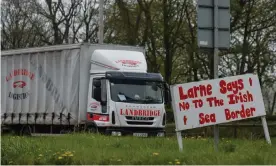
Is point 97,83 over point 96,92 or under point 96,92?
over

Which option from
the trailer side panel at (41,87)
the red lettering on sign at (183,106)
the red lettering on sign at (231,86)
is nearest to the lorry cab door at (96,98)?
the trailer side panel at (41,87)

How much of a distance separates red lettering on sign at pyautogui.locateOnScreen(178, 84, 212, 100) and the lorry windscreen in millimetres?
9822

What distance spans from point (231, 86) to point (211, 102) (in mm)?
539

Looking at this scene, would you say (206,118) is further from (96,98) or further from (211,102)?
(96,98)

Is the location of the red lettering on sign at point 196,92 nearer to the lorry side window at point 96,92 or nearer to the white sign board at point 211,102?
the white sign board at point 211,102

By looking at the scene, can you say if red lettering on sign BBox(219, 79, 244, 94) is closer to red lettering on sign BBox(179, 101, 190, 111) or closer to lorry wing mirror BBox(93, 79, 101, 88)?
red lettering on sign BBox(179, 101, 190, 111)

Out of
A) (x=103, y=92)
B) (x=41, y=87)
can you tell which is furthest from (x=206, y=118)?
(x=41, y=87)

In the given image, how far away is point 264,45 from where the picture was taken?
42.4m

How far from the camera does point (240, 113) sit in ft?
40.5

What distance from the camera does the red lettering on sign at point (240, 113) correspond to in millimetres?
12266

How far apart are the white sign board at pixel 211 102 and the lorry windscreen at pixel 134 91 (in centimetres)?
982

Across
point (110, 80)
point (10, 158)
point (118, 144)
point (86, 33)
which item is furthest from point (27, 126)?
point (86, 33)

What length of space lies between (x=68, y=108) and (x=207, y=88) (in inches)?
460

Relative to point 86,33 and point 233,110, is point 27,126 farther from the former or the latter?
point 86,33
